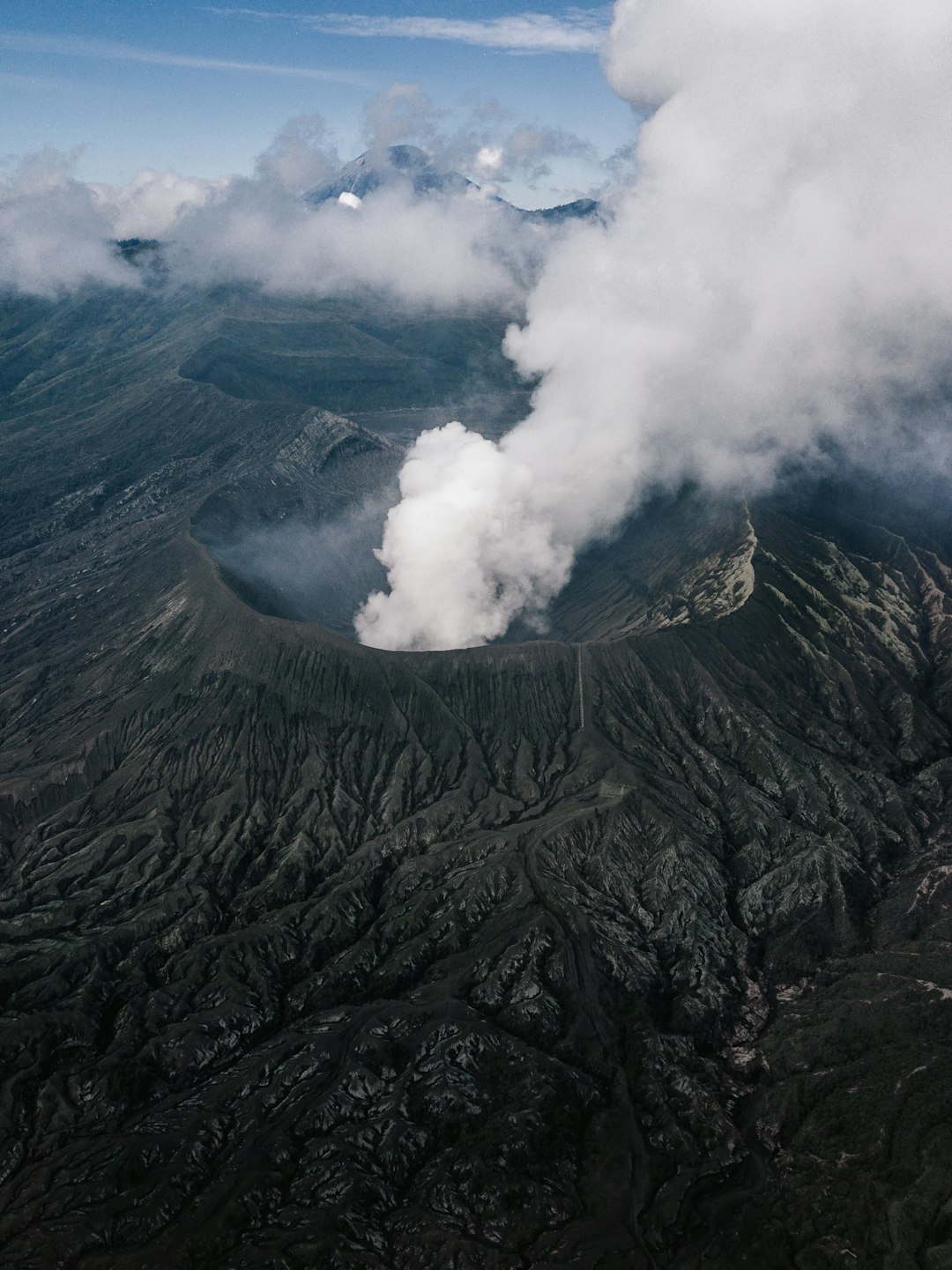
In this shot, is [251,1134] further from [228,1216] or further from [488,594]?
[488,594]

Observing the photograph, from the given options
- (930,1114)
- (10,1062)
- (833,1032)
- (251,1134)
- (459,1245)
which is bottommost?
(10,1062)

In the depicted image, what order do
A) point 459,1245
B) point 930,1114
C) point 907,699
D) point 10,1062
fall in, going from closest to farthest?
1. point 459,1245
2. point 930,1114
3. point 10,1062
4. point 907,699

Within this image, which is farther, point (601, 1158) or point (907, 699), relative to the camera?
point (907, 699)

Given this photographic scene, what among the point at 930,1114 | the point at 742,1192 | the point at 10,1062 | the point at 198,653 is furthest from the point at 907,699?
the point at 10,1062

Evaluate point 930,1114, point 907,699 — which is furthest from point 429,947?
point 907,699

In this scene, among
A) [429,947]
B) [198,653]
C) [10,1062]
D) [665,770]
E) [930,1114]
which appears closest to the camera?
[930,1114]

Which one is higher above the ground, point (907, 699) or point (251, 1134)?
point (907, 699)
